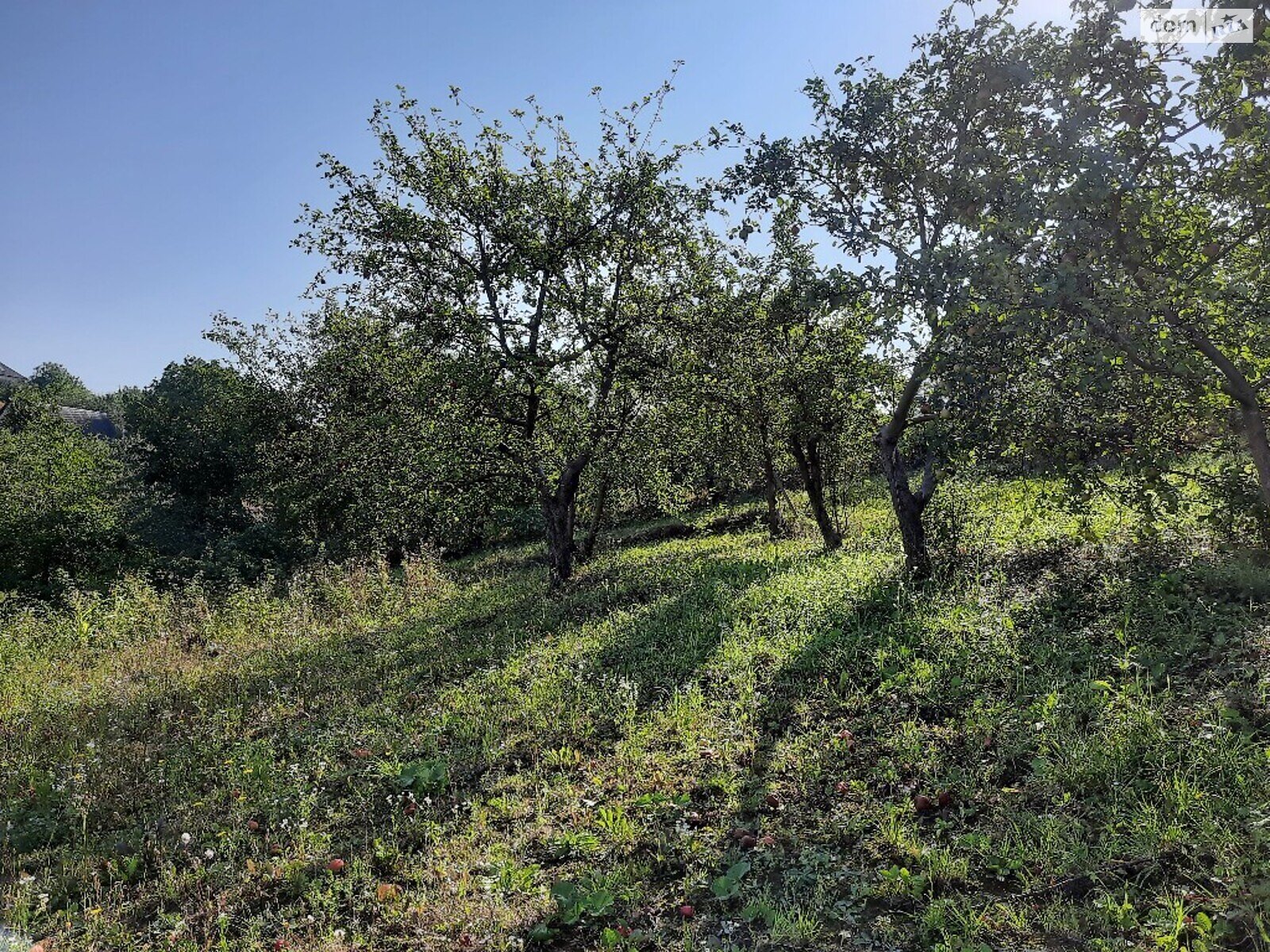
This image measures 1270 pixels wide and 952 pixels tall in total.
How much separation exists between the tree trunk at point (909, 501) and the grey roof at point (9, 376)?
275 feet

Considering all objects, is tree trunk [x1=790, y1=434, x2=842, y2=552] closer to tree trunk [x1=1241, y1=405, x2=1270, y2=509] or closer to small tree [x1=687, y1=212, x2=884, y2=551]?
small tree [x1=687, y1=212, x2=884, y2=551]

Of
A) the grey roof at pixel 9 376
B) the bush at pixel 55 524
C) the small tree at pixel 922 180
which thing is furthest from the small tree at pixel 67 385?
the small tree at pixel 922 180

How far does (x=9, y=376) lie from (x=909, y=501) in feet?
284

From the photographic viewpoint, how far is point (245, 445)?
78.6 ft

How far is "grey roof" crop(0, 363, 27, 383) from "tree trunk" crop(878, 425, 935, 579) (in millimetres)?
83963

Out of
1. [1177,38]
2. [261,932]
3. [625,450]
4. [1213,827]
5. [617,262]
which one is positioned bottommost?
[261,932]

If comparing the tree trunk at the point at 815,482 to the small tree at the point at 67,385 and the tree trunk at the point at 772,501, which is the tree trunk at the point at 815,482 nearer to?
the tree trunk at the point at 772,501

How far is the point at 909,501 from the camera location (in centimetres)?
780

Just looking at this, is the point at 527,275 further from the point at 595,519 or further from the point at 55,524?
the point at 55,524

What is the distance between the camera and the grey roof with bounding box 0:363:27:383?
62.7m

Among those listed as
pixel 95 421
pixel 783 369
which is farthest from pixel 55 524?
pixel 95 421

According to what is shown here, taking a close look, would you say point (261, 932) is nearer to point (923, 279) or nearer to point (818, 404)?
point (923, 279)

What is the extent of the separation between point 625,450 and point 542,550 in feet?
26.0

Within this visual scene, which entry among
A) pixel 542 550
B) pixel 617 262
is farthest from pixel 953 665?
pixel 542 550
